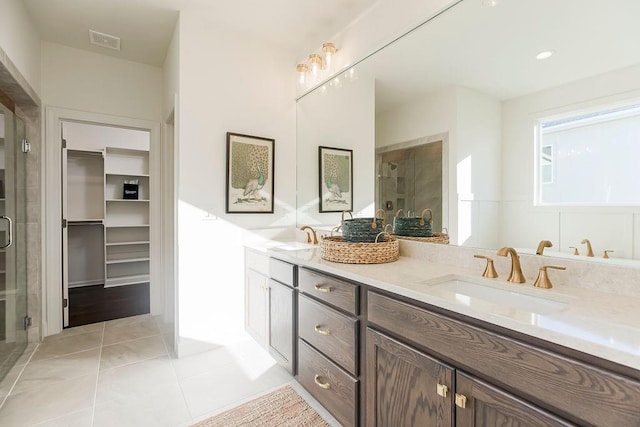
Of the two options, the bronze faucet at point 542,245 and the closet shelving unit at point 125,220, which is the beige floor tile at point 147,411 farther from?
the closet shelving unit at point 125,220

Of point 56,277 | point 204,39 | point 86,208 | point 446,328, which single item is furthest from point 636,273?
point 86,208

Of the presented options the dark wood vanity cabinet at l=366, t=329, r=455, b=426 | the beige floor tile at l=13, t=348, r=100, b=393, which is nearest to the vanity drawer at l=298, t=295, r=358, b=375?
the dark wood vanity cabinet at l=366, t=329, r=455, b=426

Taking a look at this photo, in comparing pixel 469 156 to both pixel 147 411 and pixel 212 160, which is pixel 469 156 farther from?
pixel 147 411

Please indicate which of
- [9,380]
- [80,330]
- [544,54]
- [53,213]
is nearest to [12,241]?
[53,213]

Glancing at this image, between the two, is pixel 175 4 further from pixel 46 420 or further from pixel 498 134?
pixel 46 420

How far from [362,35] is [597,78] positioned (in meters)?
1.51

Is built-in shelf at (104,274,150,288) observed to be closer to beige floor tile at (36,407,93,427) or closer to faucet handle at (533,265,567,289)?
beige floor tile at (36,407,93,427)

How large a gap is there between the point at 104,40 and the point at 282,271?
2577 millimetres

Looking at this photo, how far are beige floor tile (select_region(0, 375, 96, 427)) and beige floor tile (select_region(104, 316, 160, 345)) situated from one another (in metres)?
0.64

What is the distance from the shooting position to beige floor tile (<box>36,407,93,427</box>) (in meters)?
1.66

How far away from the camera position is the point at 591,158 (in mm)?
1189

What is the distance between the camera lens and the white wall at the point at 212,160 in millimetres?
2381

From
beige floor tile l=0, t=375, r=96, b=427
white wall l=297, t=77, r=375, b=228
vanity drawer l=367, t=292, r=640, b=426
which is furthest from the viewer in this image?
white wall l=297, t=77, r=375, b=228

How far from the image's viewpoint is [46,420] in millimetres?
1692
